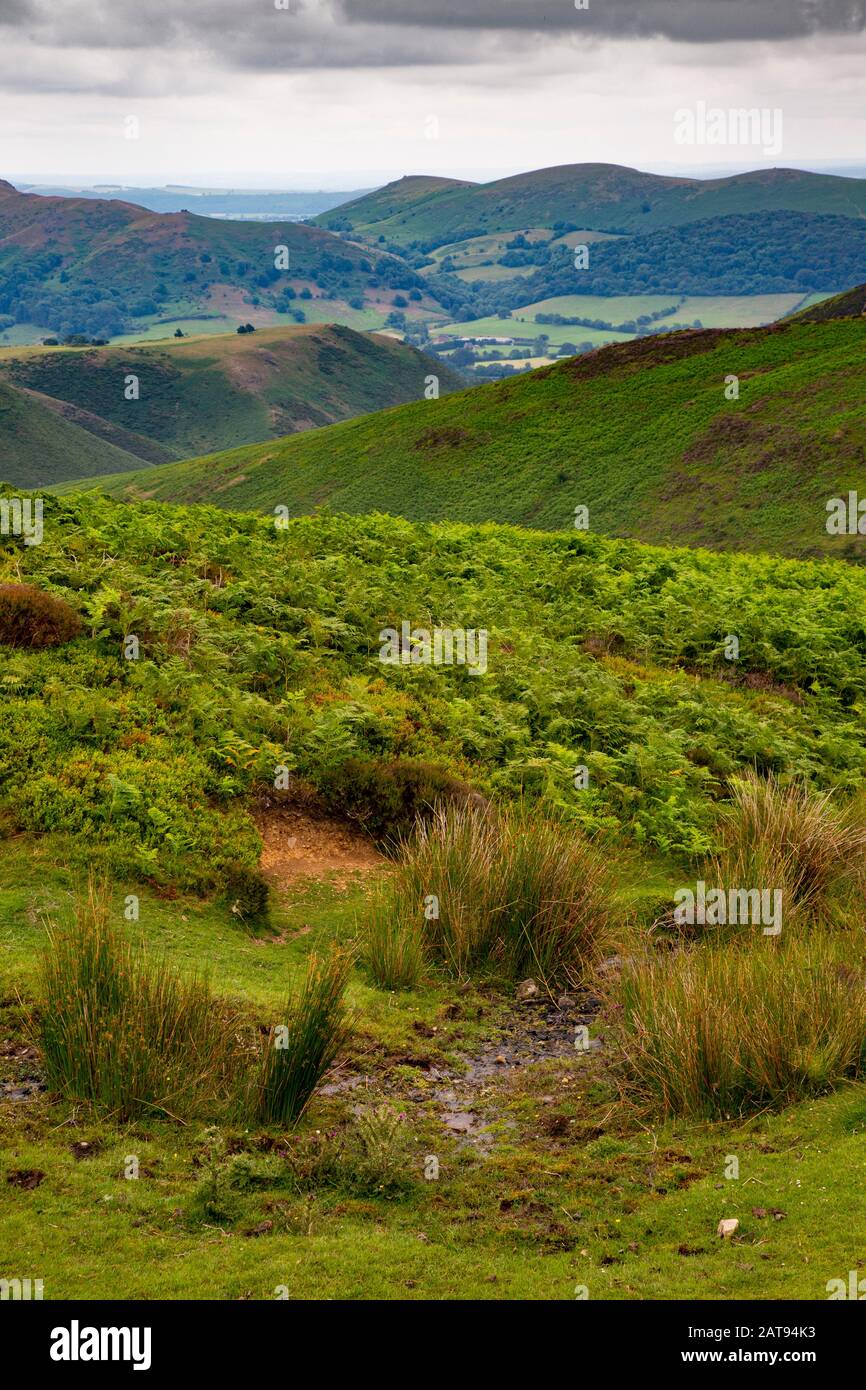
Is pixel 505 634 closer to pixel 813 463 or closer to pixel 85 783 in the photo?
pixel 85 783

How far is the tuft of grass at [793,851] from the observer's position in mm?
11227

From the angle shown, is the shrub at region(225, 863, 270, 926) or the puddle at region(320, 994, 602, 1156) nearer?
the puddle at region(320, 994, 602, 1156)

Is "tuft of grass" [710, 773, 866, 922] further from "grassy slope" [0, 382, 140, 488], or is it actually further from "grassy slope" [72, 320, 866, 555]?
"grassy slope" [0, 382, 140, 488]

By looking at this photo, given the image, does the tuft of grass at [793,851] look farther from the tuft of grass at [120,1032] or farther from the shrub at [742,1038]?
the tuft of grass at [120,1032]

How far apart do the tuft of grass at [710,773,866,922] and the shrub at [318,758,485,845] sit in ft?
9.00

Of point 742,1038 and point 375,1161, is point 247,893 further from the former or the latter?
point 742,1038

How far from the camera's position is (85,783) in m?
12.0

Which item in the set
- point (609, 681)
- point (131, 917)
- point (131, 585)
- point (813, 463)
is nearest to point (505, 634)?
A: point (609, 681)

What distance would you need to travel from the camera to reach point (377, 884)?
11.6m

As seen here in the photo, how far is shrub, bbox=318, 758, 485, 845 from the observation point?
13.1m

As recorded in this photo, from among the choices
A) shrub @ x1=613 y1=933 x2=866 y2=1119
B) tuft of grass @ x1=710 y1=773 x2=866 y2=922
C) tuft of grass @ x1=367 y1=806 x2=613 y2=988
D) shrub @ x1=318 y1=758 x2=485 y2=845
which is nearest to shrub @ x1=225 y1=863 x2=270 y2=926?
tuft of grass @ x1=367 y1=806 x2=613 y2=988

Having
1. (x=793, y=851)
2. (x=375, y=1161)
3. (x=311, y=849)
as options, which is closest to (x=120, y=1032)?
(x=375, y=1161)

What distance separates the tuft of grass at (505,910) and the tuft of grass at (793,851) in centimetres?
160
